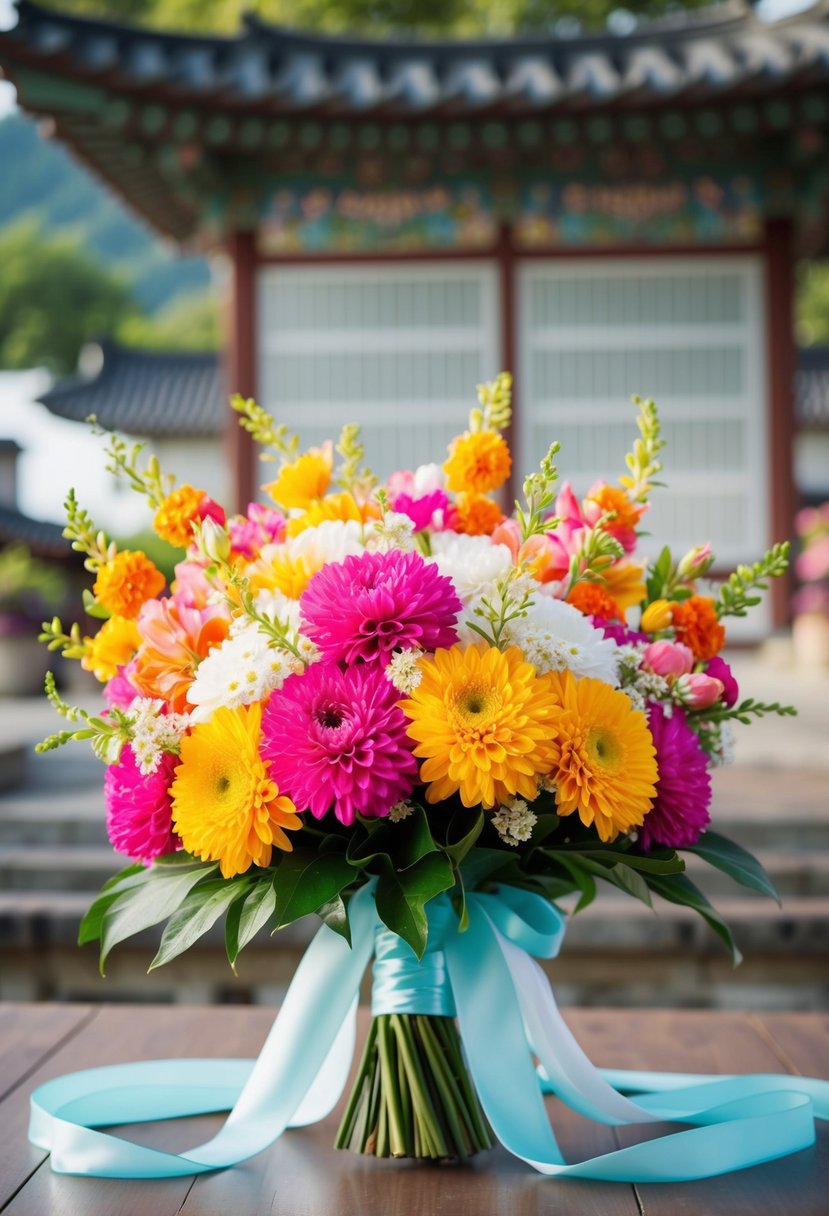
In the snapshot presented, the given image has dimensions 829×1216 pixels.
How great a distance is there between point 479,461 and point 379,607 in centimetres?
25

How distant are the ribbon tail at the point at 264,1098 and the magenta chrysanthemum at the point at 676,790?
27cm

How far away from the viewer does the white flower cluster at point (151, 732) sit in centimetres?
106

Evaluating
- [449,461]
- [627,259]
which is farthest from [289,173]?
[449,461]

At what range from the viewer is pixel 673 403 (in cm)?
743

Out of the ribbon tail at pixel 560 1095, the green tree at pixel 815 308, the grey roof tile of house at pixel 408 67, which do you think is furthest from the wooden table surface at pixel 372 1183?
the green tree at pixel 815 308

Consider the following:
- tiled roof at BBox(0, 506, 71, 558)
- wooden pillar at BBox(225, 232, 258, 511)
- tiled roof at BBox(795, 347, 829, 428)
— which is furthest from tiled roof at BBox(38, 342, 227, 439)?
tiled roof at BBox(795, 347, 829, 428)

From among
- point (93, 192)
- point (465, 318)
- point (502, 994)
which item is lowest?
point (502, 994)

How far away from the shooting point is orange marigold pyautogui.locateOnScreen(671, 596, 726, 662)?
1.18m

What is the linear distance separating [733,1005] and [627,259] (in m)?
5.42

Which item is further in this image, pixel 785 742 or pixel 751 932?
pixel 785 742

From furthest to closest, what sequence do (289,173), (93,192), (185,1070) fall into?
(93,192), (289,173), (185,1070)

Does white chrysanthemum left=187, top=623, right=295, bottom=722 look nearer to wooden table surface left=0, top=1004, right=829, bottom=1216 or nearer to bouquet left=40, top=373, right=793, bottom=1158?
bouquet left=40, top=373, right=793, bottom=1158

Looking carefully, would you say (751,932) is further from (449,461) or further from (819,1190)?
(449,461)

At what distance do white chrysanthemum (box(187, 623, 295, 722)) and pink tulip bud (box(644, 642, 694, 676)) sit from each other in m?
0.32
